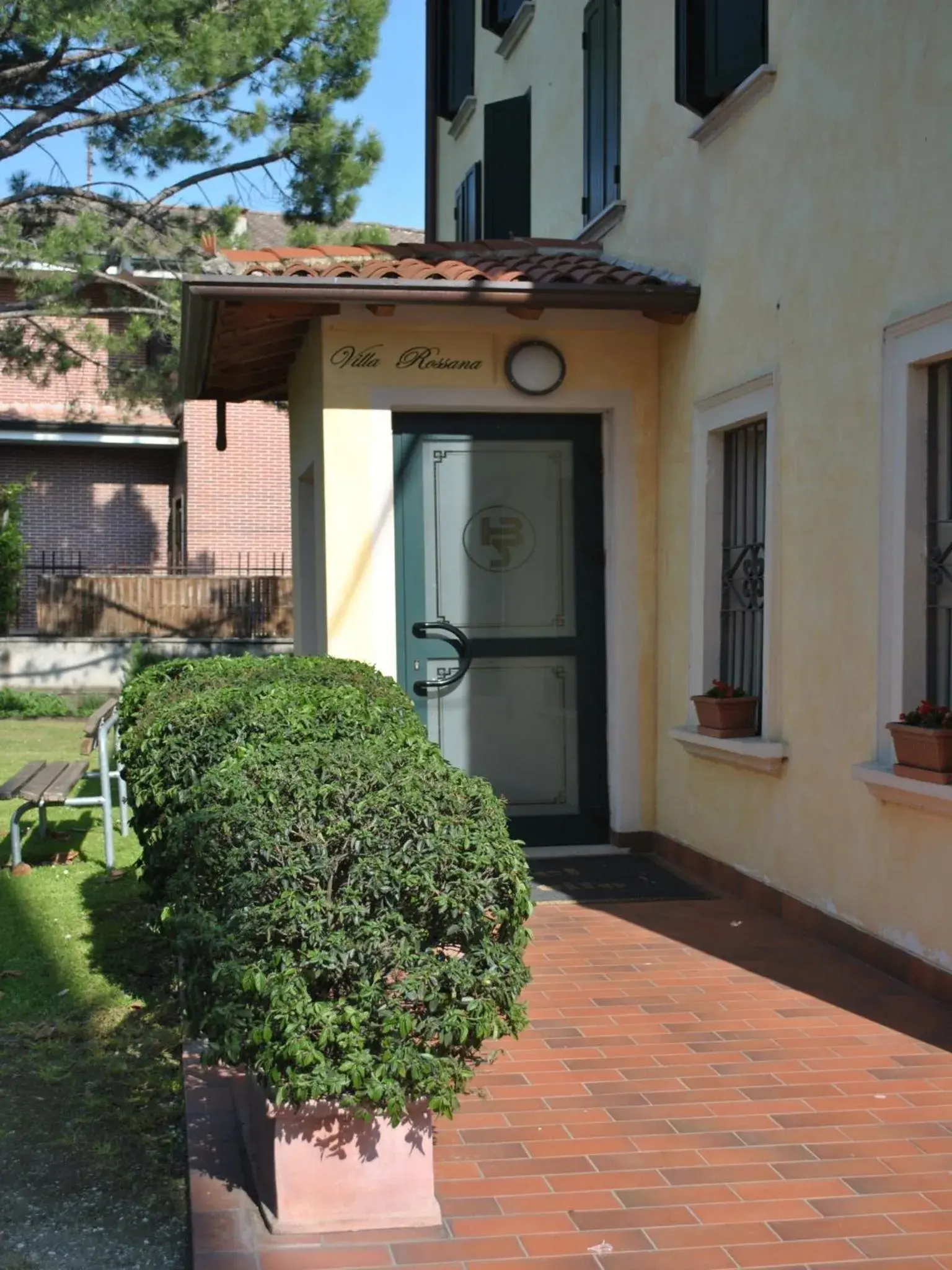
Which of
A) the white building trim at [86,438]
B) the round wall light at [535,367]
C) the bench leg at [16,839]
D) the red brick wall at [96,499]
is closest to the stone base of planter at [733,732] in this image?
the round wall light at [535,367]

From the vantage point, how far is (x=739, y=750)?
24.2ft

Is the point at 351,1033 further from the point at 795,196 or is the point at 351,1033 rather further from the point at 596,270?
the point at 596,270

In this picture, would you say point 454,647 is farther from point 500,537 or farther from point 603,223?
point 603,223

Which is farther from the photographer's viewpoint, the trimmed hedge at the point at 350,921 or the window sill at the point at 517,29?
the window sill at the point at 517,29

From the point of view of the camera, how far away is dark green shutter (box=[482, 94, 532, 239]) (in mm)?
12875

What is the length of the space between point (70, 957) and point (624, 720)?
12.3 ft

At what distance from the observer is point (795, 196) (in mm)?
6926

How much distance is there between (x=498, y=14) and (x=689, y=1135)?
11.8m

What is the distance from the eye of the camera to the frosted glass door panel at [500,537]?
29.2 feet

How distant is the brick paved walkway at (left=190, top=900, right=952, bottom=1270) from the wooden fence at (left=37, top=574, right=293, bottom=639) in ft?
63.9

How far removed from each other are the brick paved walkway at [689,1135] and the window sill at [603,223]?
5351 millimetres

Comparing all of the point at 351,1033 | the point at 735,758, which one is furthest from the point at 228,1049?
the point at 735,758

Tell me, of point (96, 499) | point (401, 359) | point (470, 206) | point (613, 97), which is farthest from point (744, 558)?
point (96, 499)

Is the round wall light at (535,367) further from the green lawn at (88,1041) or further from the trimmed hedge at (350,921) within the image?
the trimmed hedge at (350,921)
